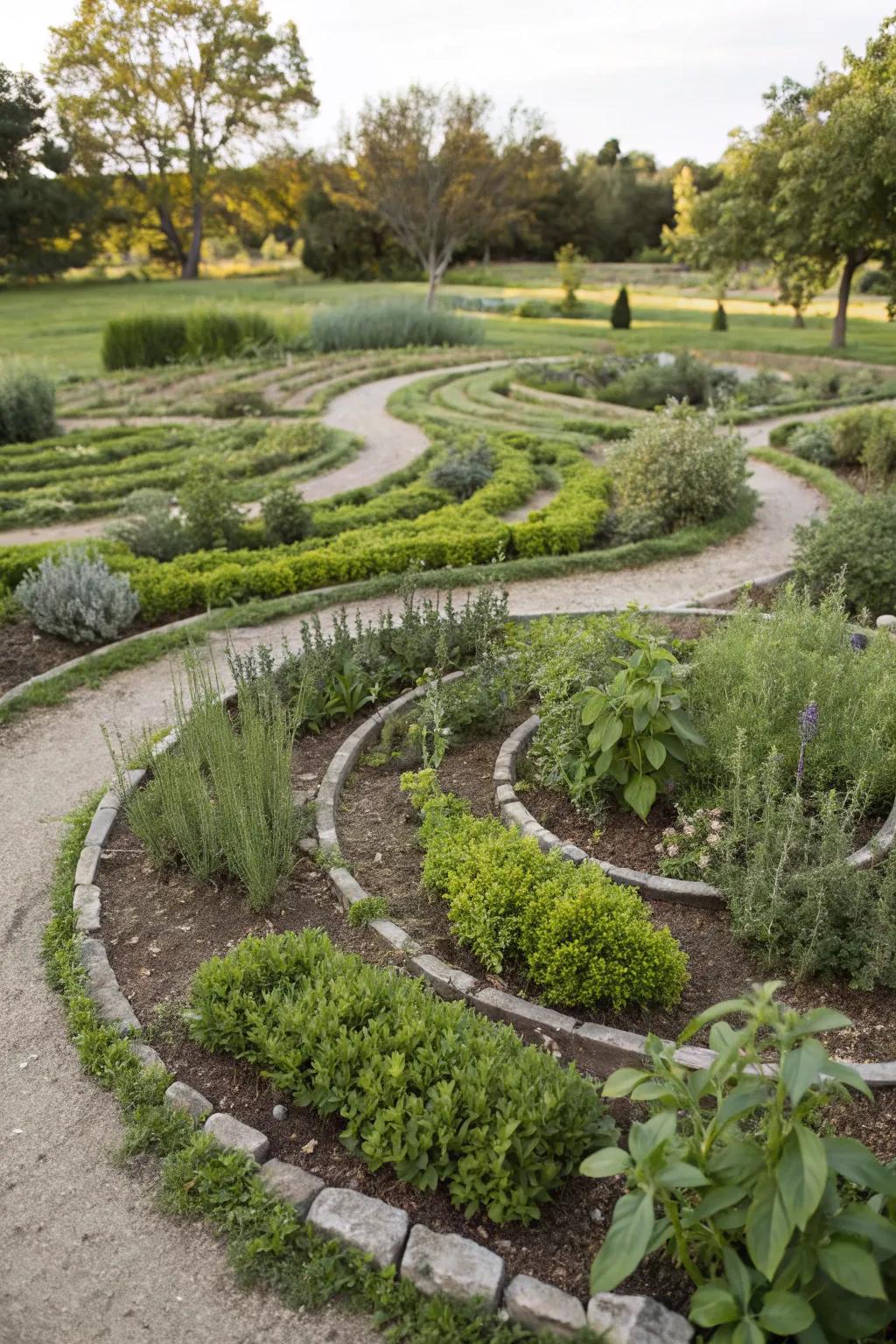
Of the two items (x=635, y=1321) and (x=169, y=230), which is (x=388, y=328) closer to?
(x=635, y=1321)

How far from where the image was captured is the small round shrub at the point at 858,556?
8500mm

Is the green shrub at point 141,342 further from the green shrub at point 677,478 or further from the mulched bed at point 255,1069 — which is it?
the mulched bed at point 255,1069

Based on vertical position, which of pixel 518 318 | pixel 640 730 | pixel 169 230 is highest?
pixel 169 230

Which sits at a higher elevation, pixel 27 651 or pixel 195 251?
pixel 195 251

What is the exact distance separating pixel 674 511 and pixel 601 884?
755cm

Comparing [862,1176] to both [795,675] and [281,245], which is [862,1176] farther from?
[281,245]

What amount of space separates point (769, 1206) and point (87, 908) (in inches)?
138

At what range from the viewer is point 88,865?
5426 millimetres

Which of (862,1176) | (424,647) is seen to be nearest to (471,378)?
(424,647)

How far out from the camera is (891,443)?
12.5m

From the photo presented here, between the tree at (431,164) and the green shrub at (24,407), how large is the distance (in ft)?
48.4

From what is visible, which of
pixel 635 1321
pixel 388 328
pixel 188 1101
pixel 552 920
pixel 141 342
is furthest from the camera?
pixel 388 328

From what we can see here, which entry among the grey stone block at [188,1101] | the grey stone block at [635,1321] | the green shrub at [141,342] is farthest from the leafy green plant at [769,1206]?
the green shrub at [141,342]

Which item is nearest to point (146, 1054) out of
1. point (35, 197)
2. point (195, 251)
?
point (35, 197)
